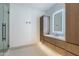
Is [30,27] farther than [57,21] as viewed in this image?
No

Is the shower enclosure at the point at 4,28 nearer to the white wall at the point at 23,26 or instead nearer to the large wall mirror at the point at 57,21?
the white wall at the point at 23,26

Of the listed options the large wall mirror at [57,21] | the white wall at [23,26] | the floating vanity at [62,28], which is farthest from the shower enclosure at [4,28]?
the large wall mirror at [57,21]

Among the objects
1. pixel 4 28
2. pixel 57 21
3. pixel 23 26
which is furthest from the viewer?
pixel 57 21

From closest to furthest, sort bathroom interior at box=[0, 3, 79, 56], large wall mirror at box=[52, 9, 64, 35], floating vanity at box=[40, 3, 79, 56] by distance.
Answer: floating vanity at box=[40, 3, 79, 56]
bathroom interior at box=[0, 3, 79, 56]
large wall mirror at box=[52, 9, 64, 35]

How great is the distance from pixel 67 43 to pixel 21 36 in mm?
886

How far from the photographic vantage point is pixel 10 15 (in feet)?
7.58

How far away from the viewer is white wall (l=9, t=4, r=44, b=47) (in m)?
2.15

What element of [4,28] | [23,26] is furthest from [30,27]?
[4,28]

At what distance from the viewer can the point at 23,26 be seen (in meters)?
2.18

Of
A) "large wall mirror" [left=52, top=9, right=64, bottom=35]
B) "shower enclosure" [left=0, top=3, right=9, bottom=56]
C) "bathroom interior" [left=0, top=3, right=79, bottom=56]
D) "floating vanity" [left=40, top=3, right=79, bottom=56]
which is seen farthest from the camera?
"large wall mirror" [left=52, top=9, right=64, bottom=35]

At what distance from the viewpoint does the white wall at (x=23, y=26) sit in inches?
84.5

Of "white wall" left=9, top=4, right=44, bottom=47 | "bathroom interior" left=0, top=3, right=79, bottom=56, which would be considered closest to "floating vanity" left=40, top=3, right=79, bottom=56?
"bathroom interior" left=0, top=3, right=79, bottom=56

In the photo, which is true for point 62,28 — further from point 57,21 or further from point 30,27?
point 30,27

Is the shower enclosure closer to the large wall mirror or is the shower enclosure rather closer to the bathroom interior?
the bathroom interior
